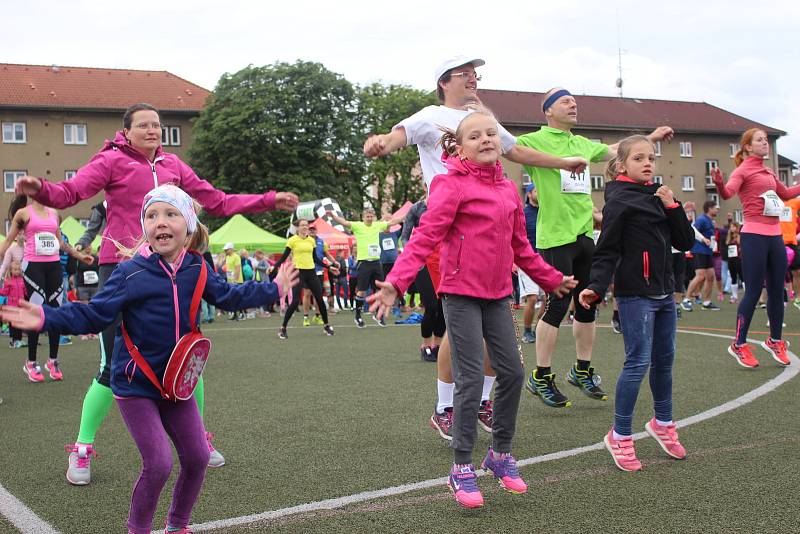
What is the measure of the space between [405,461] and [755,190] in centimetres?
529

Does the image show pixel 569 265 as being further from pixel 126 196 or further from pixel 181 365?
pixel 181 365

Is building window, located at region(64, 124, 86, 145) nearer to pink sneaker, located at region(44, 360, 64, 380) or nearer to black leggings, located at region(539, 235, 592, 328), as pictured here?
pink sneaker, located at region(44, 360, 64, 380)

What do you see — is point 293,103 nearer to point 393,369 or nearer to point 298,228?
point 298,228

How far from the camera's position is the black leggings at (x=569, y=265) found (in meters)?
7.02

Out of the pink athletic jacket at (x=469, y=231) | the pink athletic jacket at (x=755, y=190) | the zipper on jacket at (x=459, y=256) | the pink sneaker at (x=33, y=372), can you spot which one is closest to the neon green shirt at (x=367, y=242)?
the pink sneaker at (x=33, y=372)

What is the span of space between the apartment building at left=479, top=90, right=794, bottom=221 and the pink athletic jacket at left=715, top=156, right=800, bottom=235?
6653cm

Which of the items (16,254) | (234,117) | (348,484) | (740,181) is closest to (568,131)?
(740,181)

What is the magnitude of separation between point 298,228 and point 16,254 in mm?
5279

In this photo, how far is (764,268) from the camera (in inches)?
339

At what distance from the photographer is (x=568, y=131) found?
7.39 m

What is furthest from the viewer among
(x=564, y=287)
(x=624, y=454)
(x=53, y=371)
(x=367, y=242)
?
(x=367, y=242)

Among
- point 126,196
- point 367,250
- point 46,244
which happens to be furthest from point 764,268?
point 367,250

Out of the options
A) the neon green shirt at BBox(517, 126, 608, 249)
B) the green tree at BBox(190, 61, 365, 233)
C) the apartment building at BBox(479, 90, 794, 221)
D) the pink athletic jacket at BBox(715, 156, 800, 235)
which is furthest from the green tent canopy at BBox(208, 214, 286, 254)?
the apartment building at BBox(479, 90, 794, 221)

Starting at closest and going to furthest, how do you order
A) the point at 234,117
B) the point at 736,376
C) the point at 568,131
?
the point at 568,131 → the point at 736,376 → the point at 234,117
